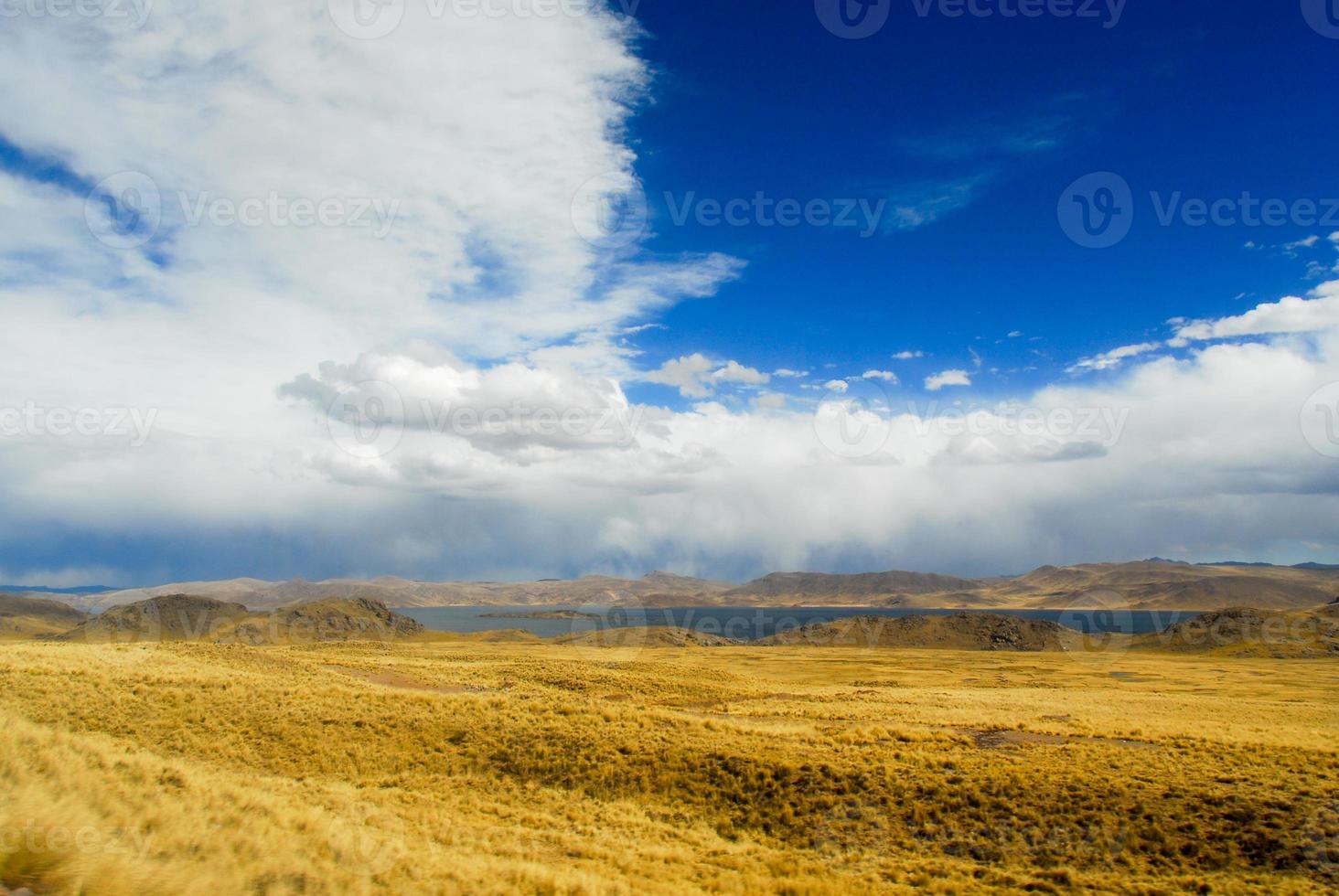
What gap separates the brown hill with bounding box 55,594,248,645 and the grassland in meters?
85.9

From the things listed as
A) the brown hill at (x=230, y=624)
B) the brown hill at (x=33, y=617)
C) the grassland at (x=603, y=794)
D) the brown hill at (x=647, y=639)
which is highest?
the grassland at (x=603, y=794)

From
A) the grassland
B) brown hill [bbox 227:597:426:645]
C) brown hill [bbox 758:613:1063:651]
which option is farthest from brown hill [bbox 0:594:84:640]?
brown hill [bbox 758:613:1063:651]

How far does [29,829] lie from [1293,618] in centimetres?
16691

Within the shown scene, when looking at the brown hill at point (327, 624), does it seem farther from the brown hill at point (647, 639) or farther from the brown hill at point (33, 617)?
the brown hill at point (33, 617)

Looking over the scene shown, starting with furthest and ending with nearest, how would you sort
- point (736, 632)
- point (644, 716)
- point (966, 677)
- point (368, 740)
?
1. point (736, 632)
2. point (966, 677)
3. point (644, 716)
4. point (368, 740)

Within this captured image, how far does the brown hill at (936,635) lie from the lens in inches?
5325

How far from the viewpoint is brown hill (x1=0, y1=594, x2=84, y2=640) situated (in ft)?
424

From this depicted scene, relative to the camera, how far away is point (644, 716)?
1136 inches

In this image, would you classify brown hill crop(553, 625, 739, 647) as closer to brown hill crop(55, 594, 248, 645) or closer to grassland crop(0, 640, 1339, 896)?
brown hill crop(55, 594, 248, 645)

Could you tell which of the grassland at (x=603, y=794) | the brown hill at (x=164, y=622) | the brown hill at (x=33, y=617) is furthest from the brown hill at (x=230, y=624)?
the grassland at (x=603, y=794)

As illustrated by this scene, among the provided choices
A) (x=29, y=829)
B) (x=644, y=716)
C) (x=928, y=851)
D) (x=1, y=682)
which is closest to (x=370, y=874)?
(x=29, y=829)

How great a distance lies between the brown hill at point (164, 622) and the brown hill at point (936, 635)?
107 metres

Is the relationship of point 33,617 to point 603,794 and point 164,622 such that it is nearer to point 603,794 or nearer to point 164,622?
point 164,622

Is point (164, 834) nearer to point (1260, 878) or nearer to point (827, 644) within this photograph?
point (1260, 878)
